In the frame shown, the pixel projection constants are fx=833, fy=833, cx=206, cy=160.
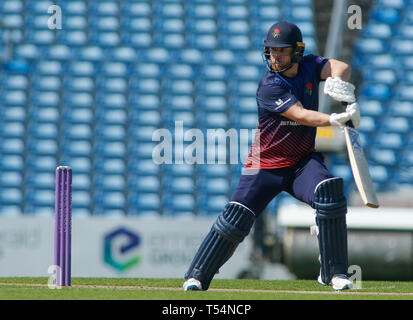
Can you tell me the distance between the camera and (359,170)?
4.67 metres

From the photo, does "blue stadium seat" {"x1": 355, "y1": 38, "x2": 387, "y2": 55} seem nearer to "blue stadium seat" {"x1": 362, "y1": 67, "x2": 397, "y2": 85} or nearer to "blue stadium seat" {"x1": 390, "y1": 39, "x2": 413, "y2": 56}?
"blue stadium seat" {"x1": 390, "y1": 39, "x2": 413, "y2": 56}

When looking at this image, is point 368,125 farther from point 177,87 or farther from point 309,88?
point 309,88

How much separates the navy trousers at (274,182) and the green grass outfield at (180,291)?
528 millimetres

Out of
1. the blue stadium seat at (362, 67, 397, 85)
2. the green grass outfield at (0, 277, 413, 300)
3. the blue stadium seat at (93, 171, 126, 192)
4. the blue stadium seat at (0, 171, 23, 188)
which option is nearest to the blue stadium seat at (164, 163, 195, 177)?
the blue stadium seat at (93, 171, 126, 192)

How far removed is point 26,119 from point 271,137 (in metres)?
7.66

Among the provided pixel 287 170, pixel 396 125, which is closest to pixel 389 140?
pixel 396 125

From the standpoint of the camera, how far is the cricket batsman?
4.68m

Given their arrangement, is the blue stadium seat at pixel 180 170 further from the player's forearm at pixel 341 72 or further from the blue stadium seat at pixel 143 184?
the player's forearm at pixel 341 72

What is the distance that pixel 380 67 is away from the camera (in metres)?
12.6

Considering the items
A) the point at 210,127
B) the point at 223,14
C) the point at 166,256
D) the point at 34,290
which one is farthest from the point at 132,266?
the point at 223,14

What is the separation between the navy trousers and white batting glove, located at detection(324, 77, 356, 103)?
16.0 inches

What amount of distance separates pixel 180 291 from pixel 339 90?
1440mm
